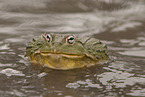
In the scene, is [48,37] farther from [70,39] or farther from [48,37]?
[70,39]

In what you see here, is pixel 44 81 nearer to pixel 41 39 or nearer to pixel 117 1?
pixel 41 39

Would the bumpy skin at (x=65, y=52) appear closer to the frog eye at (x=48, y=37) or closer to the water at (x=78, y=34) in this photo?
the frog eye at (x=48, y=37)

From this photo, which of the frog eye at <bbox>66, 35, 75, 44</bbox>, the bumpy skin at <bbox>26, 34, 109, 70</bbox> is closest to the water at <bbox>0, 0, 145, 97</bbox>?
the bumpy skin at <bbox>26, 34, 109, 70</bbox>

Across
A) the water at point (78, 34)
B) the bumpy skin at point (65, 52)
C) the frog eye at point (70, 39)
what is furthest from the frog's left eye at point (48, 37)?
the water at point (78, 34)

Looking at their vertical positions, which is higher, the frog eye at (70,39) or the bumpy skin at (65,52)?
the frog eye at (70,39)

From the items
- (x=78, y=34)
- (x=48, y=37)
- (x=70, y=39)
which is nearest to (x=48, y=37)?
(x=48, y=37)

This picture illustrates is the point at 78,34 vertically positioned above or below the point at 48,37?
above

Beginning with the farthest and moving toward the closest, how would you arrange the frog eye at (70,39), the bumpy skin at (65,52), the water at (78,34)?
the frog eye at (70,39) < the bumpy skin at (65,52) < the water at (78,34)
